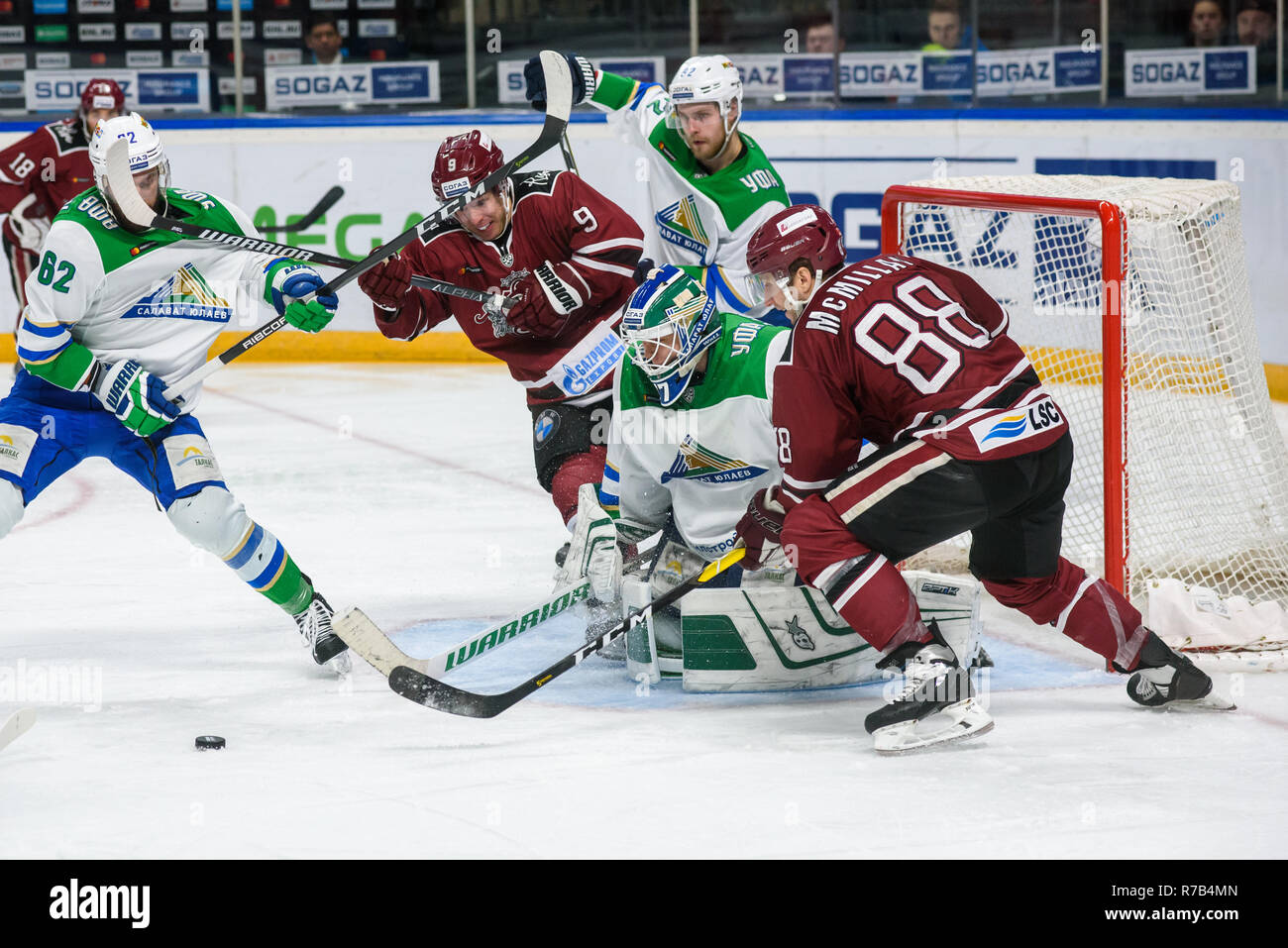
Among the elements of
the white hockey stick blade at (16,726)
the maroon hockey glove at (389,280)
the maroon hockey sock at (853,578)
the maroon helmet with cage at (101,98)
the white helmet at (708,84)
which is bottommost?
the white hockey stick blade at (16,726)

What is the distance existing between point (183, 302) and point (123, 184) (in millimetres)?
277

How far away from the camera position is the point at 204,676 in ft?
11.5

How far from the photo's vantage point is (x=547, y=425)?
3.95 metres

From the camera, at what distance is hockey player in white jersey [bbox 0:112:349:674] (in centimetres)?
335

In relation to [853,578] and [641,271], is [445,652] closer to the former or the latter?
[853,578]

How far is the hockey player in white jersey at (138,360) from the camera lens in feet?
11.0

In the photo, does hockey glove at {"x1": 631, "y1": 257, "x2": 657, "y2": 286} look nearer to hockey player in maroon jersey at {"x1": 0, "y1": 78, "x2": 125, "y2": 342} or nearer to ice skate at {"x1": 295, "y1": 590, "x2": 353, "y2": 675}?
ice skate at {"x1": 295, "y1": 590, "x2": 353, "y2": 675}

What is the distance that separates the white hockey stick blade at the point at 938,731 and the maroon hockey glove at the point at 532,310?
1.38m

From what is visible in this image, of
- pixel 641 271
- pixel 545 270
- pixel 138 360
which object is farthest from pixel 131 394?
pixel 641 271

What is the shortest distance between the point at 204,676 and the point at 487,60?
506 cm

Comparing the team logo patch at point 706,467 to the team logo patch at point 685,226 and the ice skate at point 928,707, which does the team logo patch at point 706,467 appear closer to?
the ice skate at point 928,707

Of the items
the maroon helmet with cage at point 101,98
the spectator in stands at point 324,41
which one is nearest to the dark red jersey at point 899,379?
the maroon helmet with cage at point 101,98

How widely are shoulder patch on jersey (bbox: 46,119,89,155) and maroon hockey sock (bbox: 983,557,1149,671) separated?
5015 millimetres

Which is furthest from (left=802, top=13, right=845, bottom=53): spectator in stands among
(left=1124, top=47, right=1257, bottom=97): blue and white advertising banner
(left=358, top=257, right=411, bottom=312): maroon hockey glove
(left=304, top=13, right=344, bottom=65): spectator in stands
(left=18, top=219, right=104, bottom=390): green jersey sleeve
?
(left=18, top=219, right=104, bottom=390): green jersey sleeve
